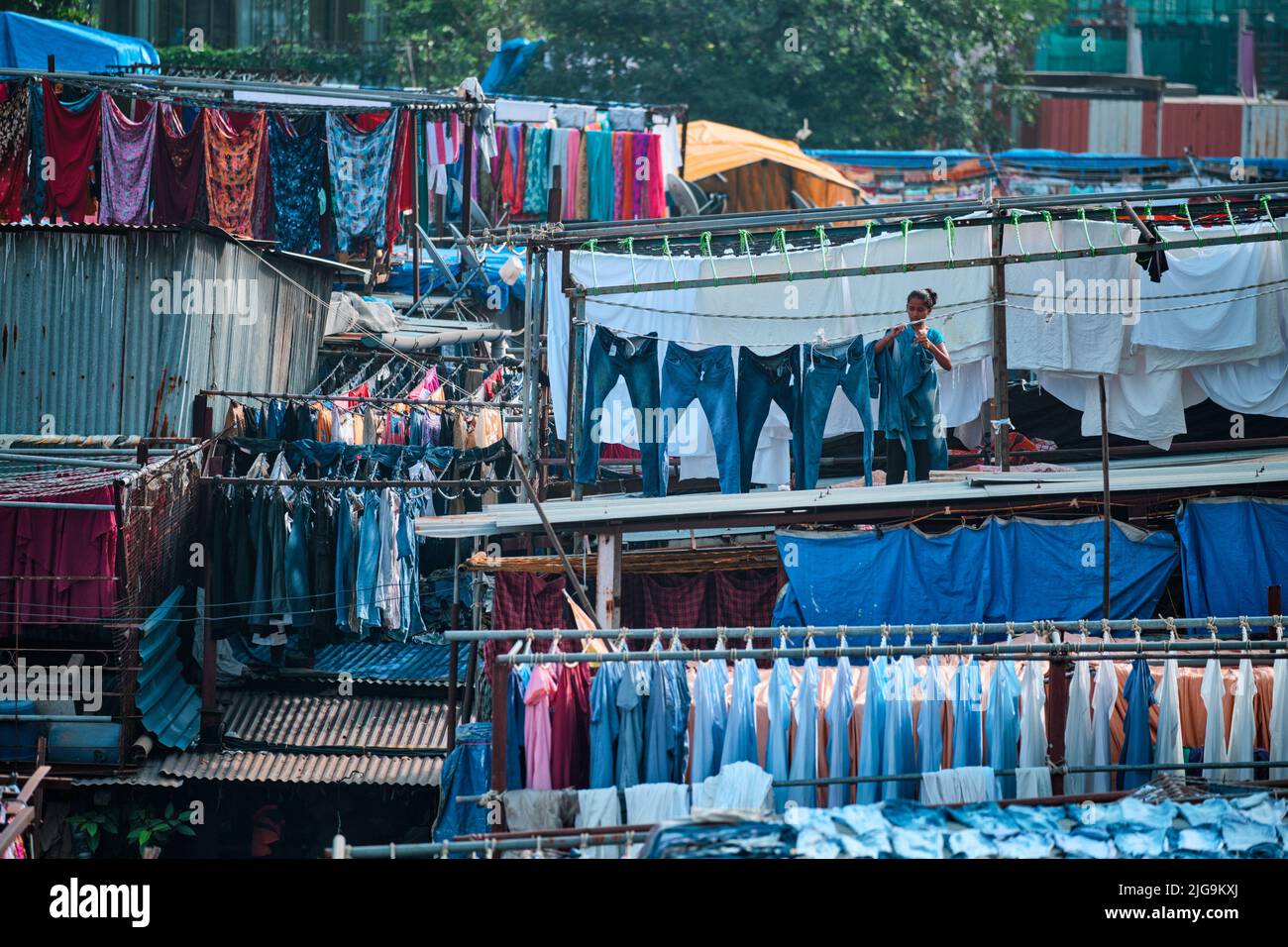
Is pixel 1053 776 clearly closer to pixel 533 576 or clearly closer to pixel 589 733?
pixel 589 733

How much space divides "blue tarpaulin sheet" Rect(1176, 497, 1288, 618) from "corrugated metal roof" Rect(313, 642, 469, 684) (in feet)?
26.9

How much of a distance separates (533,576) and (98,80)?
1076 centimetres

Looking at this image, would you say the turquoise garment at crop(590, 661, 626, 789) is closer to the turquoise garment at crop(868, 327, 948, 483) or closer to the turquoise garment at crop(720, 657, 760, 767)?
the turquoise garment at crop(720, 657, 760, 767)

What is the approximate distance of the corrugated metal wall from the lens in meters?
18.5

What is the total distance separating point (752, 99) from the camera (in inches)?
1604

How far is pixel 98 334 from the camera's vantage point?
18.7 m

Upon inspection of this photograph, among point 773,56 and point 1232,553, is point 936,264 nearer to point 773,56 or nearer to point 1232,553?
point 1232,553

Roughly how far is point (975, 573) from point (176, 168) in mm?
13155

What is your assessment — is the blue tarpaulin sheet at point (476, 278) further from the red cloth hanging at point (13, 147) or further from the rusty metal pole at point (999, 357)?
the rusty metal pole at point (999, 357)

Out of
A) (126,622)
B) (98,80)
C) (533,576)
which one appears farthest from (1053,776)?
(98,80)

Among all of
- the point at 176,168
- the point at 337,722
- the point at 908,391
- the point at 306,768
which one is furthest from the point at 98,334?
the point at 908,391

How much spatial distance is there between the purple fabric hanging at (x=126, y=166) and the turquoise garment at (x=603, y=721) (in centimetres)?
1387

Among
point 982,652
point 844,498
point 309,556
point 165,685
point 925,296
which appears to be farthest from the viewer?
point 309,556

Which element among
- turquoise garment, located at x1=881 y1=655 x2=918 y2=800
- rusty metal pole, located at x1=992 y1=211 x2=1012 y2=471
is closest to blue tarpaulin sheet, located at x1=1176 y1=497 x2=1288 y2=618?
rusty metal pole, located at x1=992 y1=211 x2=1012 y2=471
